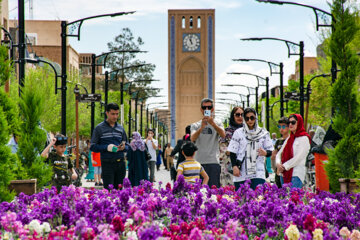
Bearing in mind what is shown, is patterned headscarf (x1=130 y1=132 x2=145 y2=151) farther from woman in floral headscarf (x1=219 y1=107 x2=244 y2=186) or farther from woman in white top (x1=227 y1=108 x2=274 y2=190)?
woman in white top (x1=227 y1=108 x2=274 y2=190)

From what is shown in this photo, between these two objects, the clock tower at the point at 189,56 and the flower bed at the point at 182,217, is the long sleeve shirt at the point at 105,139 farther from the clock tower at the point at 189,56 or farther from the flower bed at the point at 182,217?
the clock tower at the point at 189,56

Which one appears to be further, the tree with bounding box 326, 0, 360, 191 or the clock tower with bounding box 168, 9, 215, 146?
the clock tower with bounding box 168, 9, 215, 146

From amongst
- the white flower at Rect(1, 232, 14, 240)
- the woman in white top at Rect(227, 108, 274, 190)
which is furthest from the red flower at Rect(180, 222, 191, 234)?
the woman in white top at Rect(227, 108, 274, 190)

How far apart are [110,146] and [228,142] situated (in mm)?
1838

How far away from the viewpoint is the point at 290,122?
34.0 feet

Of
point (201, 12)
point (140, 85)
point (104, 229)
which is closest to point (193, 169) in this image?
point (104, 229)

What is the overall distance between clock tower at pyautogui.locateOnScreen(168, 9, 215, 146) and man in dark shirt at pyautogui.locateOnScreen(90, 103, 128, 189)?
112450 mm

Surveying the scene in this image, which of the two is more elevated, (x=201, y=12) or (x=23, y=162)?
(x=201, y=12)

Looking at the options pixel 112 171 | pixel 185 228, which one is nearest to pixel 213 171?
pixel 112 171

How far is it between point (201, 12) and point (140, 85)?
38.3 m

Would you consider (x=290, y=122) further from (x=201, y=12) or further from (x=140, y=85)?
(x=201, y=12)

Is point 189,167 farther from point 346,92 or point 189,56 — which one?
point 189,56

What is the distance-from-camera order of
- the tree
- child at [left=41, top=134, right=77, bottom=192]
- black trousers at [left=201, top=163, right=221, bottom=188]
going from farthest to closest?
child at [left=41, top=134, right=77, bottom=192]
black trousers at [left=201, top=163, right=221, bottom=188]
the tree

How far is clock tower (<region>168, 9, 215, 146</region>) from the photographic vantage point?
12375 cm
